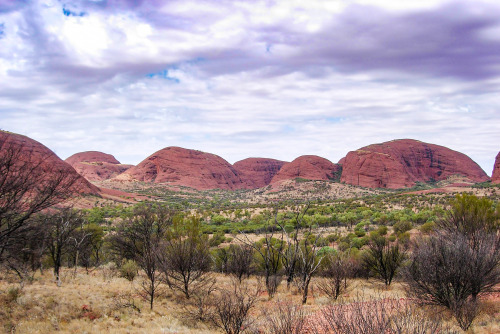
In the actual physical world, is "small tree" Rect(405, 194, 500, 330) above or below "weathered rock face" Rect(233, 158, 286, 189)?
below

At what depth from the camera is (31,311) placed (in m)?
10.5

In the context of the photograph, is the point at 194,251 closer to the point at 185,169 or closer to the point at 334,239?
the point at 334,239

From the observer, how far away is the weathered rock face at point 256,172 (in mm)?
179875

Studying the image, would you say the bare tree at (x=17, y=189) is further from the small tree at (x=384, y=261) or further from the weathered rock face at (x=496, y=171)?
the weathered rock face at (x=496, y=171)

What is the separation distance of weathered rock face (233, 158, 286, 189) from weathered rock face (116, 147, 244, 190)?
1764 cm

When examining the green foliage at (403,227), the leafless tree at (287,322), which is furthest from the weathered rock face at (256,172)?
the leafless tree at (287,322)

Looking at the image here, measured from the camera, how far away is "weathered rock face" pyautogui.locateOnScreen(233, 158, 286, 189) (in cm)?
17988

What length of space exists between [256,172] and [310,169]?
197ft

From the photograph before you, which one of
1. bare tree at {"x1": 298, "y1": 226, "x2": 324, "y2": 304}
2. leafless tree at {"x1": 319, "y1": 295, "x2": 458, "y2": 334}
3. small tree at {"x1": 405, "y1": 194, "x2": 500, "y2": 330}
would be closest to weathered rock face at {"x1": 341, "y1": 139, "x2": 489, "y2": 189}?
bare tree at {"x1": 298, "y1": 226, "x2": 324, "y2": 304}

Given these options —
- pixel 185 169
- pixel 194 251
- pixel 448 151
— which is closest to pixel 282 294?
pixel 194 251

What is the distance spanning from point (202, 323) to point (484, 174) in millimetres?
173719

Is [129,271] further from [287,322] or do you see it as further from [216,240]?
[287,322]

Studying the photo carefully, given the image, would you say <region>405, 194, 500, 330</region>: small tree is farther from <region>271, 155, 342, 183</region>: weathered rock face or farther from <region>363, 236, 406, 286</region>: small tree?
<region>271, 155, 342, 183</region>: weathered rock face

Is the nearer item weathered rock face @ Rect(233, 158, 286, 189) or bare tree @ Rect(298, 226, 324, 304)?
bare tree @ Rect(298, 226, 324, 304)
